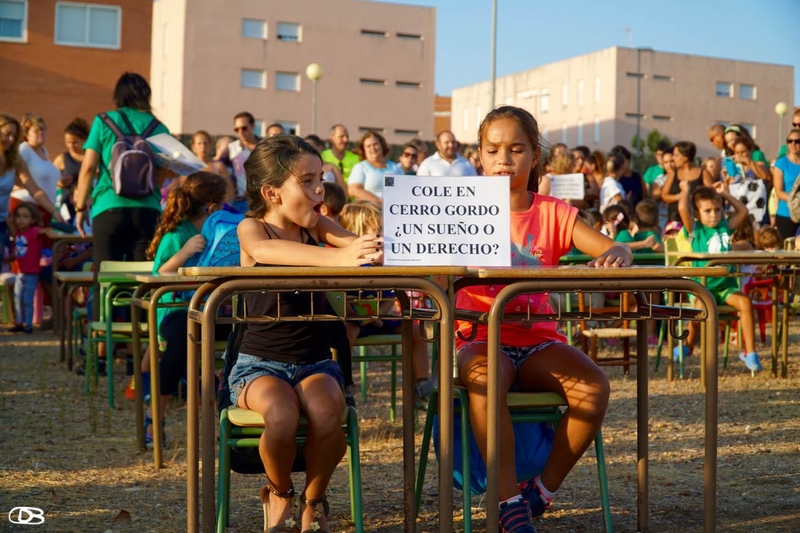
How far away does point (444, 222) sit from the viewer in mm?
3410

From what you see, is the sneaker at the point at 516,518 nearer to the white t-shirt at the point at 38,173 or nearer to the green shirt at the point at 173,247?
the green shirt at the point at 173,247

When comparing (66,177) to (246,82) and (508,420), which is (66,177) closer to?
(508,420)

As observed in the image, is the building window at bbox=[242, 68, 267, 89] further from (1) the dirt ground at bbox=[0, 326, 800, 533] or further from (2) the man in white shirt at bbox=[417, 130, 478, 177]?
(1) the dirt ground at bbox=[0, 326, 800, 533]

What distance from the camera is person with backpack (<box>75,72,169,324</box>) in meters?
7.55

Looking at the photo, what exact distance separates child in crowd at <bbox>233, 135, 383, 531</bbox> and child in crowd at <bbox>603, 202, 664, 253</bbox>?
18.7ft

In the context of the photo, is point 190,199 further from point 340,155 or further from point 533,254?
point 340,155

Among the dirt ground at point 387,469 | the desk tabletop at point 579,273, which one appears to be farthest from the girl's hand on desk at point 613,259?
the dirt ground at point 387,469

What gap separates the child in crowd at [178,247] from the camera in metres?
5.69

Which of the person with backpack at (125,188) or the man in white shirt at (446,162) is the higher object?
the man in white shirt at (446,162)

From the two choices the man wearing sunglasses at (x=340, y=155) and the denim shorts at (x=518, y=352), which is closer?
the denim shorts at (x=518, y=352)

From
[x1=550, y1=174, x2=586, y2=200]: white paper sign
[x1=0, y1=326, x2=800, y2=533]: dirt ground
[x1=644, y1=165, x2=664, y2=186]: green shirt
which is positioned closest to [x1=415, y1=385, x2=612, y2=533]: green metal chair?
[x1=0, y1=326, x2=800, y2=533]: dirt ground

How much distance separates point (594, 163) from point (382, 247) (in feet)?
32.0

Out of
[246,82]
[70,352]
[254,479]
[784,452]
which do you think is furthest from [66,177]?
[246,82]

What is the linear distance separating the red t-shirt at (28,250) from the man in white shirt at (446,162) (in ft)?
13.4
